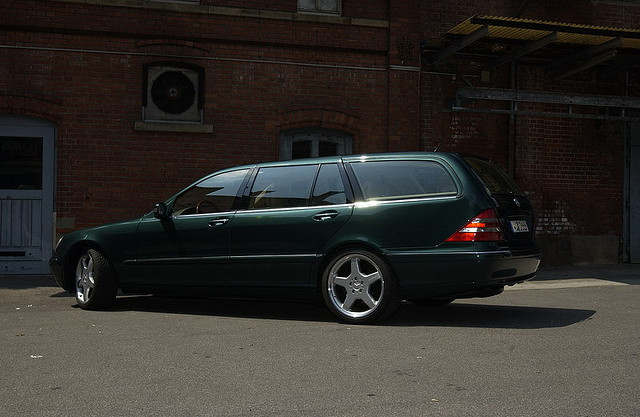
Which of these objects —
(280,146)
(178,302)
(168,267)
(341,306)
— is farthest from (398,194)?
(280,146)

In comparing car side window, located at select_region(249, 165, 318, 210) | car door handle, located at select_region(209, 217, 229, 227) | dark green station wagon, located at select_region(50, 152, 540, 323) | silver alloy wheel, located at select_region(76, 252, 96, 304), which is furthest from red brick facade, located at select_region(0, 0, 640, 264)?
car side window, located at select_region(249, 165, 318, 210)

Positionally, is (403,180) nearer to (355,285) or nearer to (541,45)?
(355,285)

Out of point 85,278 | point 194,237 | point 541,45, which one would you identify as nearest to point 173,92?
point 85,278

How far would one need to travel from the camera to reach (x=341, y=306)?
737cm

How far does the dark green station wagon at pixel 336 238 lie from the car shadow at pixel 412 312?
26 centimetres

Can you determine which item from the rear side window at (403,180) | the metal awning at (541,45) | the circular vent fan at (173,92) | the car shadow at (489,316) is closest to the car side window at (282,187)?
the rear side window at (403,180)

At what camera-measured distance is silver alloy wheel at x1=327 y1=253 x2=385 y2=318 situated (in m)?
7.25

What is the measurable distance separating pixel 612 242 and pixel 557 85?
3.24m

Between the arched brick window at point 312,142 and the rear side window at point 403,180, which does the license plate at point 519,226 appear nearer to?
the rear side window at point 403,180

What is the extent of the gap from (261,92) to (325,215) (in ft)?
21.6

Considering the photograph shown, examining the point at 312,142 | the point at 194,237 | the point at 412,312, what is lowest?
the point at 412,312

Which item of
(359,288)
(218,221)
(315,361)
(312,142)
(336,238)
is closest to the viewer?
(315,361)

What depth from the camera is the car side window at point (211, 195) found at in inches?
325

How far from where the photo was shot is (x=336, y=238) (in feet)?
24.3
